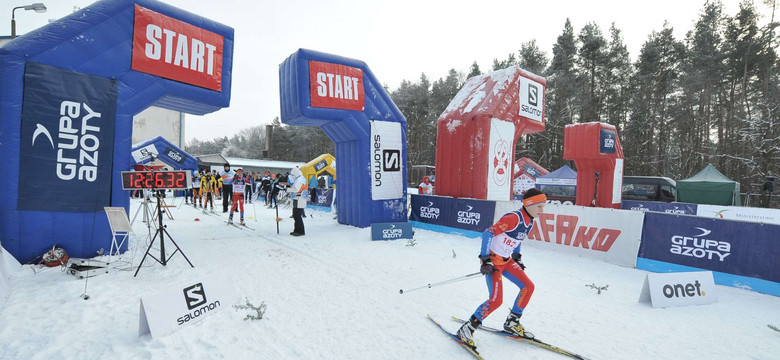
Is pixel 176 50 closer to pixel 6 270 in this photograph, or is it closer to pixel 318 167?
pixel 6 270

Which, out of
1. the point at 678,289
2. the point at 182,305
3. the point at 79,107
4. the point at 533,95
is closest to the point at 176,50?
the point at 79,107

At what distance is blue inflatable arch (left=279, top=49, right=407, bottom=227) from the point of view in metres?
9.94

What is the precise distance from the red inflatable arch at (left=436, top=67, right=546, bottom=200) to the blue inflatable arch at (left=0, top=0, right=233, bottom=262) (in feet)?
26.1

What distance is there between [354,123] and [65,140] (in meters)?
6.68

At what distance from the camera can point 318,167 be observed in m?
22.5

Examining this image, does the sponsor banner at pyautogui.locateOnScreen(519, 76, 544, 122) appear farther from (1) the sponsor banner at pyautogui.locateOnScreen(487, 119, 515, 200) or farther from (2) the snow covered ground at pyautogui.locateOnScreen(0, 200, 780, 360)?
(2) the snow covered ground at pyautogui.locateOnScreen(0, 200, 780, 360)

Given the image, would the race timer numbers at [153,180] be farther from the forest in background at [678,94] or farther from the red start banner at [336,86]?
the forest in background at [678,94]

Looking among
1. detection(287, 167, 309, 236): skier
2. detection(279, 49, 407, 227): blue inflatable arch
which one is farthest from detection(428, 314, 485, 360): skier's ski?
detection(279, 49, 407, 227): blue inflatable arch

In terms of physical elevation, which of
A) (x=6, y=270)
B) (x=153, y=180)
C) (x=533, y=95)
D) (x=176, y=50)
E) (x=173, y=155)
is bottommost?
(x=6, y=270)

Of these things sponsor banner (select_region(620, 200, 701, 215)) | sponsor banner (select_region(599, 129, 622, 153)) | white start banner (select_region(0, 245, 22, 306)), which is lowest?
white start banner (select_region(0, 245, 22, 306))

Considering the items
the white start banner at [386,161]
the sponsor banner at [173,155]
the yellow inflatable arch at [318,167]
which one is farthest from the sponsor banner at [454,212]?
the sponsor banner at [173,155]

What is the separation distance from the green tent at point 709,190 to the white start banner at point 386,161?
1653 cm

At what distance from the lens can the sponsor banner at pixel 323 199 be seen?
57.9ft

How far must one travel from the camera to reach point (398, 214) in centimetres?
1162
